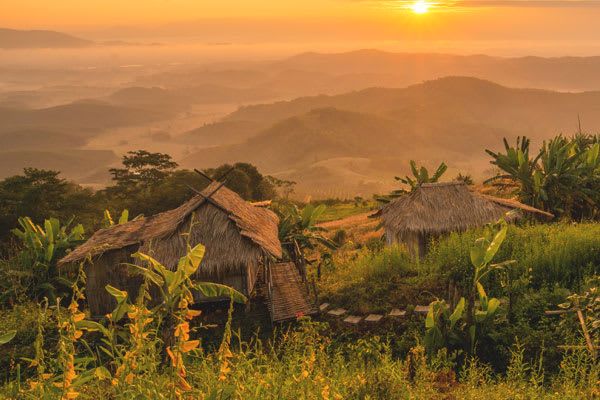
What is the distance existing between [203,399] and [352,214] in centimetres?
3291

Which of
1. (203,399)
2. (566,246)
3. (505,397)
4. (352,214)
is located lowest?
(352,214)

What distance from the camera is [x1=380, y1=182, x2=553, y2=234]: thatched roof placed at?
44.4 ft

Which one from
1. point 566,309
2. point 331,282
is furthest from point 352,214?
point 566,309

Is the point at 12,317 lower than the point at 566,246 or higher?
lower

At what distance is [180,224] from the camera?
10.7 metres

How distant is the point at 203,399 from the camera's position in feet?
8.75

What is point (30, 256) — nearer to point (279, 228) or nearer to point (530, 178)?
point (279, 228)

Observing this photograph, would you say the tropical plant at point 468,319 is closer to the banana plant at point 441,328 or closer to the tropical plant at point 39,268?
the banana plant at point 441,328

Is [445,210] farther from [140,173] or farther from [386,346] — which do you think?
[140,173]

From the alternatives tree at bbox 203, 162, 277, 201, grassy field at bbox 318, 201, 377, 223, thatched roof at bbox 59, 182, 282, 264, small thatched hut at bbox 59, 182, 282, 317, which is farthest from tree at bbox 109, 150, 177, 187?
small thatched hut at bbox 59, 182, 282, 317

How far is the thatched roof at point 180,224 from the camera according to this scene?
1063cm

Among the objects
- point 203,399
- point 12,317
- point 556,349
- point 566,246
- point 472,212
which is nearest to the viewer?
point 203,399

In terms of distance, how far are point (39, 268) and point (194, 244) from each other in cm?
475

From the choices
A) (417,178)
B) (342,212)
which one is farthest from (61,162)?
(417,178)
